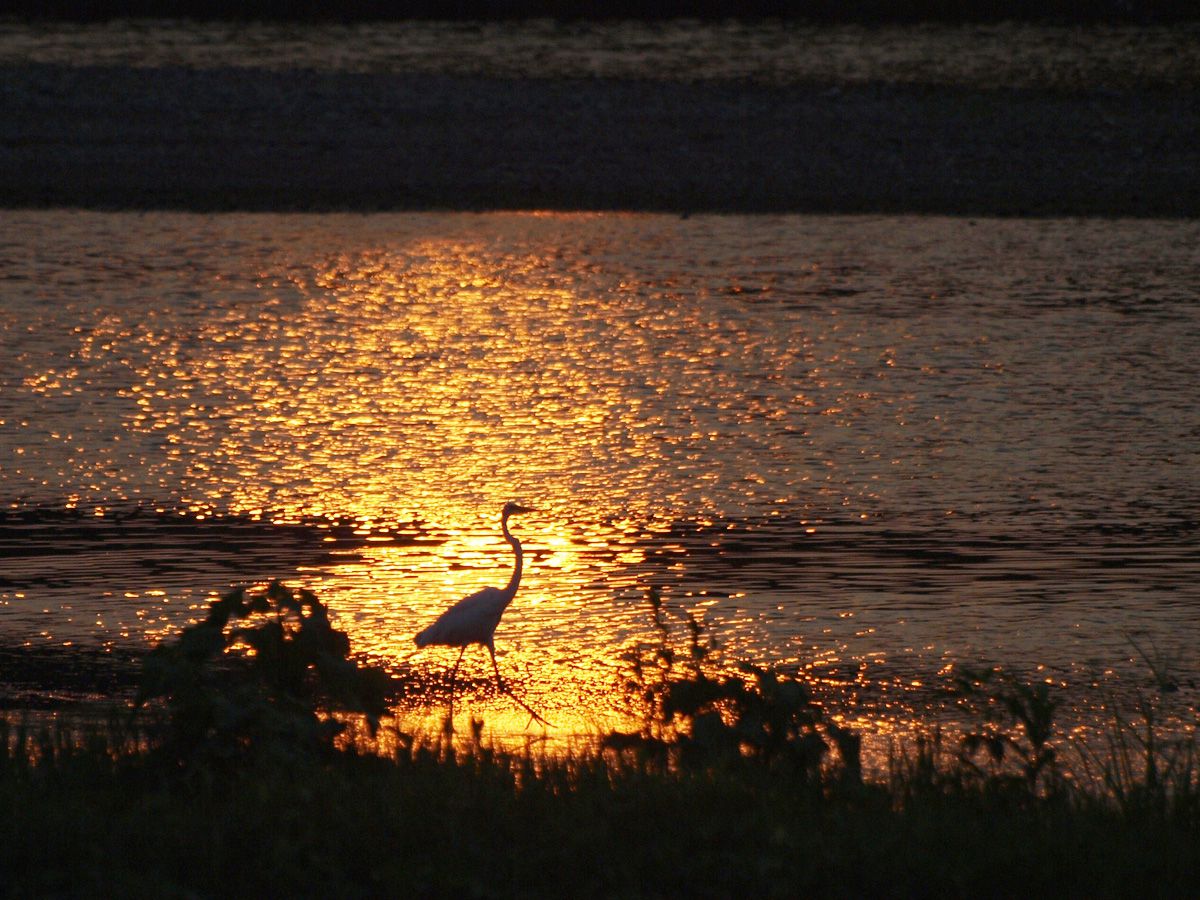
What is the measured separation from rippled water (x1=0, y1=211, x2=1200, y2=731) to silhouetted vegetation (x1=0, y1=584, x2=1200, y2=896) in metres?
0.88

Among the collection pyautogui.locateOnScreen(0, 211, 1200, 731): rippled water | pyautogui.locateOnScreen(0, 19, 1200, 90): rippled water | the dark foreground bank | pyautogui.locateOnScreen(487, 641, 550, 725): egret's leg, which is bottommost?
pyautogui.locateOnScreen(487, 641, 550, 725): egret's leg

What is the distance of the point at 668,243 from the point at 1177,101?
6634 mm

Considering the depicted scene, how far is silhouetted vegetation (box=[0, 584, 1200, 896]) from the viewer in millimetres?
4547

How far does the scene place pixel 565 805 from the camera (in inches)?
193

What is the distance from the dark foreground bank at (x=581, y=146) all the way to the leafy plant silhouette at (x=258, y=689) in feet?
39.6

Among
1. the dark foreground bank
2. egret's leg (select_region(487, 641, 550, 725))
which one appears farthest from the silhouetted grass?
the dark foreground bank

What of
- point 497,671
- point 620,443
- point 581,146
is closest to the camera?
point 497,671

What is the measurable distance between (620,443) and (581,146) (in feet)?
Result: 29.7

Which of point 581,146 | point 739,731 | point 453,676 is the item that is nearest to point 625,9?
point 581,146

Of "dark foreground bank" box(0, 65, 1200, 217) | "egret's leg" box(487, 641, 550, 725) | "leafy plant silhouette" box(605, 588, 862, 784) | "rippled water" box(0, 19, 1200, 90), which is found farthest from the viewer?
"rippled water" box(0, 19, 1200, 90)

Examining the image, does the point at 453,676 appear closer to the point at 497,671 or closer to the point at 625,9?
the point at 497,671

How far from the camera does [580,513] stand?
8547 millimetres

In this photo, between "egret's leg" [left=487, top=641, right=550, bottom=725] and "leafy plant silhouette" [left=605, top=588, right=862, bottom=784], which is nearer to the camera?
"leafy plant silhouette" [left=605, top=588, right=862, bottom=784]

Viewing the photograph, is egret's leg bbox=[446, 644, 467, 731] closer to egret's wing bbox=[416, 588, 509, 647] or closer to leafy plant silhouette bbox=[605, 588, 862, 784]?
egret's wing bbox=[416, 588, 509, 647]
